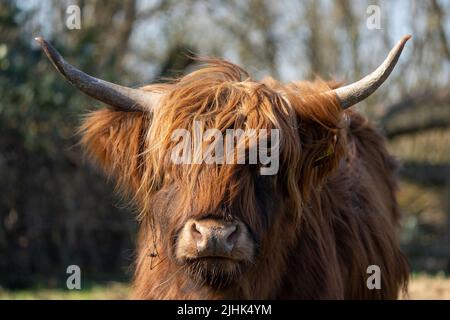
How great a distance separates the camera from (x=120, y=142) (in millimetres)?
4258

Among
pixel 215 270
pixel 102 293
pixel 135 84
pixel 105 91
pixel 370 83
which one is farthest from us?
pixel 135 84

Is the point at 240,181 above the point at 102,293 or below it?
above

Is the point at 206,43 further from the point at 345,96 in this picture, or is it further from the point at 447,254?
the point at 345,96

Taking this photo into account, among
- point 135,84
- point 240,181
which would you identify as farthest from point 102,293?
point 240,181

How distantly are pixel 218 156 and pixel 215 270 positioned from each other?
1.80 ft

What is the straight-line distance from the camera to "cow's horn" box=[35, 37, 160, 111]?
3.97 meters

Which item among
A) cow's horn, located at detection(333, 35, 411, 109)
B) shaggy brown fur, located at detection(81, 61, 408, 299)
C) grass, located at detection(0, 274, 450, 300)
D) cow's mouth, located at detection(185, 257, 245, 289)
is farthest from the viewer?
grass, located at detection(0, 274, 450, 300)

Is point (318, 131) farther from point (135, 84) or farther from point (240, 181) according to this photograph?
point (135, 84)

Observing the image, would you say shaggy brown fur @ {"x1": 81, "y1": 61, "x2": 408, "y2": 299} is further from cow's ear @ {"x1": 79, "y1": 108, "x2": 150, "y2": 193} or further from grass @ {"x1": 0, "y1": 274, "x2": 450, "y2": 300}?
grass @ {"x1": 0, "y1": 274, "x2": 450, "y2": 300}

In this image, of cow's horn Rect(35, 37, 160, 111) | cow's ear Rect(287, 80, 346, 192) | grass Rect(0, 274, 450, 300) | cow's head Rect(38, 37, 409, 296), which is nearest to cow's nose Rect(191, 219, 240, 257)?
cow's head Rect(38, 37, 409, 296)

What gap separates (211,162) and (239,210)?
272 millimetres

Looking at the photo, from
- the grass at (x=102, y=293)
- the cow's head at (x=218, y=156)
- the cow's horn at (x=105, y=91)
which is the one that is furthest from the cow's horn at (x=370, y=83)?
the grass at (x=102, y=293)

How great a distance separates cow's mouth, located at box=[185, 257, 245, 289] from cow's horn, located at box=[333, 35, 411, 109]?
1098 mm
